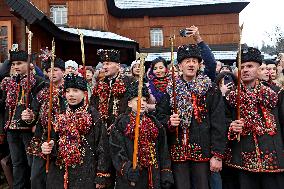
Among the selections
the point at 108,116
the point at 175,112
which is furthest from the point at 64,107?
the point at 175,112

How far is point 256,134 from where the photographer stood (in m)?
4.23

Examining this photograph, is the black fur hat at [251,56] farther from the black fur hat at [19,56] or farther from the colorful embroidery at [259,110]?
the black fur hat at [19,56]

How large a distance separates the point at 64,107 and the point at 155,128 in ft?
4.76

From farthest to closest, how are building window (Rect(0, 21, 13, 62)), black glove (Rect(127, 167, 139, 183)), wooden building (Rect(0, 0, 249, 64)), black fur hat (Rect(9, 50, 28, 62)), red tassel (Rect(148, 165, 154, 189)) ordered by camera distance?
wooden building (Rect(0, 0, 249, 64)), building window (Rect(0, 21, 13, 62)), black fur hat (Rect(9, 50, 28, 62)), red tassel (Rect(148, 165, 154, 189)), black glove (Rect(127, 167, 139, 183))

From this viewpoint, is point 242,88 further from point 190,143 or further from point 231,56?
point 231,56

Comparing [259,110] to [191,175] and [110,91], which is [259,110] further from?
[110,91]

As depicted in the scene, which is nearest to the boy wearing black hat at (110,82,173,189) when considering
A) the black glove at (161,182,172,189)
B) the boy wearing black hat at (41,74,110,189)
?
the black glove at (161,182,172,189)

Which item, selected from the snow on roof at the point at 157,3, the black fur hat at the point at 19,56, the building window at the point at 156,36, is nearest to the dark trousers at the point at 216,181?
the black fur hat at the point at 19,56

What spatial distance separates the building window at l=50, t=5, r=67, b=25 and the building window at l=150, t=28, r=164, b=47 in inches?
300

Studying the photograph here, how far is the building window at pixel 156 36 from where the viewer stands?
24.7m

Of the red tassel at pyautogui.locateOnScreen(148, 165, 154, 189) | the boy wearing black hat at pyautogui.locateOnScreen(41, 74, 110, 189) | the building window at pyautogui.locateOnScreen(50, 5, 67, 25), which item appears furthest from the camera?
the building window at pyautogui.locateOnScreen(50, 5, 67, 25)

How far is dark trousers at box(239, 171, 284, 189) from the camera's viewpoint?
414 centimetres

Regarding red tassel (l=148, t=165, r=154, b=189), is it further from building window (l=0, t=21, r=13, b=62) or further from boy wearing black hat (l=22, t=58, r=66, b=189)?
building window (l=0, t=21, r=13, b=62)

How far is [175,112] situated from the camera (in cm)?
436
